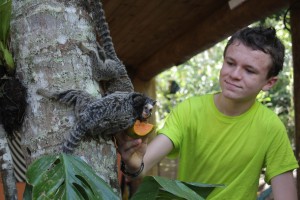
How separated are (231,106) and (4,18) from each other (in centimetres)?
112

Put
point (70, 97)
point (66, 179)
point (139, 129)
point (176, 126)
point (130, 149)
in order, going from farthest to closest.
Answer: point (176, 126), point (130, 149), point (139, 129), point (70, 97), point (66, 179)

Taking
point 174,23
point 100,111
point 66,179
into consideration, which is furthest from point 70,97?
point 174,23

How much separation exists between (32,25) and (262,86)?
1077 mm

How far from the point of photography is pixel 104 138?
1.05 m

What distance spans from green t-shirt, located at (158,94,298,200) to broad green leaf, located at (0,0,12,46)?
0.89m

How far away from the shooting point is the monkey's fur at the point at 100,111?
99 centimetres

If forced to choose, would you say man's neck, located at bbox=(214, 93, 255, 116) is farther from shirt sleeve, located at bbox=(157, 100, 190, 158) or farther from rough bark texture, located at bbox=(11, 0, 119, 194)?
rough bark texture, located at bbox=(11, 0, 119, 194)

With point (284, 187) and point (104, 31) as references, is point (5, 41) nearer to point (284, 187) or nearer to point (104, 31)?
point (104, 31)

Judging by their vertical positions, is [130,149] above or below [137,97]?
below

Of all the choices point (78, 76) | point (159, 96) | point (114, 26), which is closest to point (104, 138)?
point (78, 76)

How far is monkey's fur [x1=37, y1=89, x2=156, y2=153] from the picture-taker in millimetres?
992

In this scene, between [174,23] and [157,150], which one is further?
[174,23]

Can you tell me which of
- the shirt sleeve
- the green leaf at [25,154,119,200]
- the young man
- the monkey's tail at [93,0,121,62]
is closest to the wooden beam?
the young man

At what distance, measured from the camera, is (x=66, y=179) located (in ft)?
3.00
